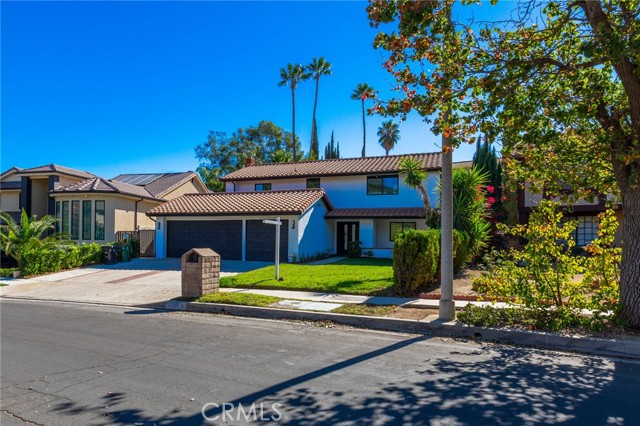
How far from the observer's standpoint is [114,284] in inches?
655

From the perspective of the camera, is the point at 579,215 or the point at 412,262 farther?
the point at 579,215

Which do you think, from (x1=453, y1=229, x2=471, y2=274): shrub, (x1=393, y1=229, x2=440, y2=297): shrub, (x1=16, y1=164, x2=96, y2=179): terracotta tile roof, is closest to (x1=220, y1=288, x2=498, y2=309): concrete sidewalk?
(x1=393, y1=229, x2=440, y2=297): shrub

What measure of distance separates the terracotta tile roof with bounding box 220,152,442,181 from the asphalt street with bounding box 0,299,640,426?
18461 mm

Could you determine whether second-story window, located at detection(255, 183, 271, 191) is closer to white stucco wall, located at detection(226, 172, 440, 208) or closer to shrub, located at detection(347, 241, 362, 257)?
white stucco wall, located at detection(226, 172, 440, 208)

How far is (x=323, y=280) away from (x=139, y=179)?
26861 millimetres

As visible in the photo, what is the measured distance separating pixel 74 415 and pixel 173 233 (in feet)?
69.8

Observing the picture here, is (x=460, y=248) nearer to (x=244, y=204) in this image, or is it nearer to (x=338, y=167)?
(x=244, y=204)

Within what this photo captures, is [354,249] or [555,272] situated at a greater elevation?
[555,272]

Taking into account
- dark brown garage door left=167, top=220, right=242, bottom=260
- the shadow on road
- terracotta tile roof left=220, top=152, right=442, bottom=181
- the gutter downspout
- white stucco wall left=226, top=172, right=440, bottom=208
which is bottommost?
the shadow on road

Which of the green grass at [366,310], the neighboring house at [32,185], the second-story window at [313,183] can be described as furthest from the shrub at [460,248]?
the neighboring house at [32,185]

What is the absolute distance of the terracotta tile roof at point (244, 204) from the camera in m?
22.5

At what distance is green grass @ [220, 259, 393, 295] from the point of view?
13.5m

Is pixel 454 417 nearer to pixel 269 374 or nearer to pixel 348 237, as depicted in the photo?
pixel 269 374

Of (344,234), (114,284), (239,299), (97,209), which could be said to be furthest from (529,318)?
(97,209)
